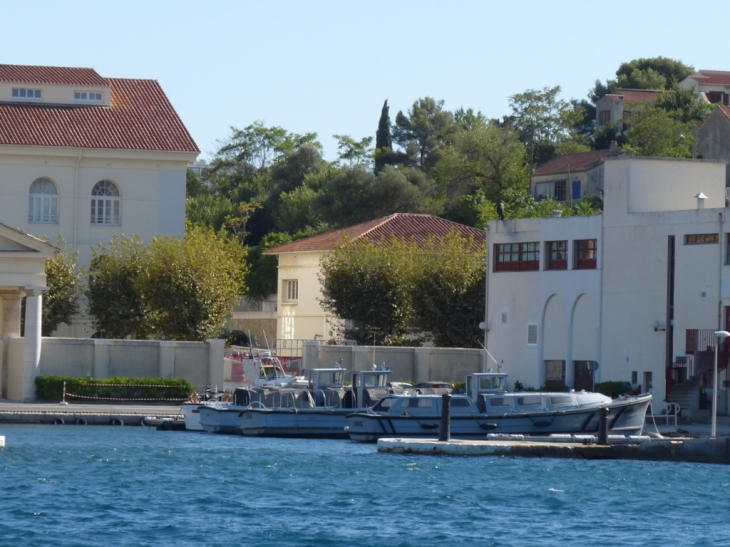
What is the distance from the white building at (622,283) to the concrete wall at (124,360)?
12092 millimetres

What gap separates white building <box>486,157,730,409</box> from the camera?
58.5 meters

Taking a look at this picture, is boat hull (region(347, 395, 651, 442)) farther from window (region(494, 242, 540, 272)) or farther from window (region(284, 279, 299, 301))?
window (region(284, 279, 299, 301))

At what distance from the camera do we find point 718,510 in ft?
125

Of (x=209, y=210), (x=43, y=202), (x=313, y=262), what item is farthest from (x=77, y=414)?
(x=209, y=210)

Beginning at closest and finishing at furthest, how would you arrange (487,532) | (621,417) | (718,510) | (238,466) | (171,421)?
(487,532)
(718,510)
(238,466)
(621,417)
(171,421)

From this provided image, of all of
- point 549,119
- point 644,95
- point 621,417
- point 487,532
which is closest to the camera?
point 487,532

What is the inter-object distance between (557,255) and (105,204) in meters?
23.7

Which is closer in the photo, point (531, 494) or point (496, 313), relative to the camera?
point (531, 494)

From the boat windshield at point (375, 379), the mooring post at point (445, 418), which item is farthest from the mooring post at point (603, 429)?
the boat windshield at point (375, 379)

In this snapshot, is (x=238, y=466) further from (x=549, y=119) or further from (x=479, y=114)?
(x=479, y=114)

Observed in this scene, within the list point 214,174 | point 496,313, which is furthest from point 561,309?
point 214,174

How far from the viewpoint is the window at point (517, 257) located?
218ft

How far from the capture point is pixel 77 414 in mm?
57844

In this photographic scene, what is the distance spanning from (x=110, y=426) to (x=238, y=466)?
1286cm
